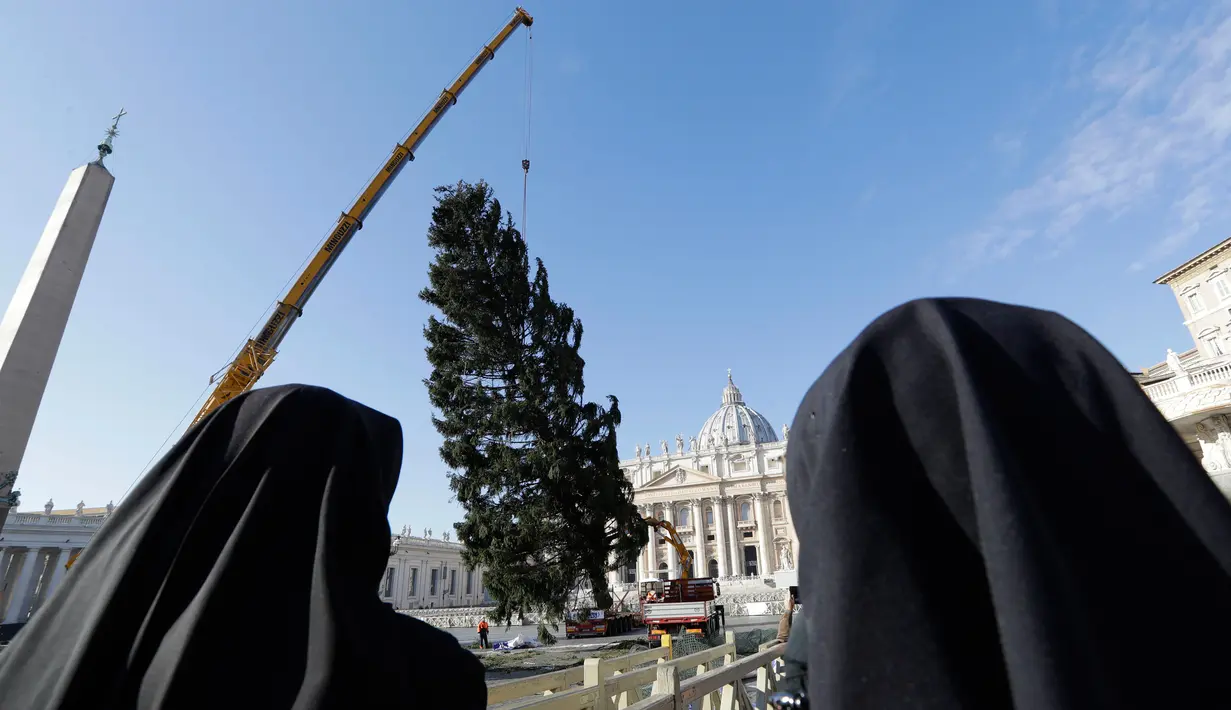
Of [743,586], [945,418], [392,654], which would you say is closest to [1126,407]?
[945,418]

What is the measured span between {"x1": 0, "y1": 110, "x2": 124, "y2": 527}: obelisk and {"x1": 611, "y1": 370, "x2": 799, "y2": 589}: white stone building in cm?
6172

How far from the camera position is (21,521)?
36719 mm

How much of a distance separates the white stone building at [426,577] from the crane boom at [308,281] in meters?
52.3

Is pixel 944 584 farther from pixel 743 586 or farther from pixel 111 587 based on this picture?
pixel 743 586

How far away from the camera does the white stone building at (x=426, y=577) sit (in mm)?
66812

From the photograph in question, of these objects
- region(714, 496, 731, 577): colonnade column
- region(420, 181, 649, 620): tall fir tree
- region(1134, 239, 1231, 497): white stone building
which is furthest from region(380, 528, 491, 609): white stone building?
region(1134, 239, 1231, 497): white stone building

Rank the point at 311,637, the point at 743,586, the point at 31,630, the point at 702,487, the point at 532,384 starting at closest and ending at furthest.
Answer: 1. the point at 311,637
2. the point at 31,630
3. the point at 532,384
4. the point at 743,586
5. the point at 702,487

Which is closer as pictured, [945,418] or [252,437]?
[945,418]

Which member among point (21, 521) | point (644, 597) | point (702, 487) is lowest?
point (644, 597)

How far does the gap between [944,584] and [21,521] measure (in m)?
51.4

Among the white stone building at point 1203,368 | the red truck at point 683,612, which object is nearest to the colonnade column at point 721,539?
the white stone building at point 1203,368

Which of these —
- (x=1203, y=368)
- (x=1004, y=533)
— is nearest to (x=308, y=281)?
(x=1004, y=533)

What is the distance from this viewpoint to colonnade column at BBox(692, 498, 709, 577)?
232ft

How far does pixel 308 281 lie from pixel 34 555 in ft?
128
